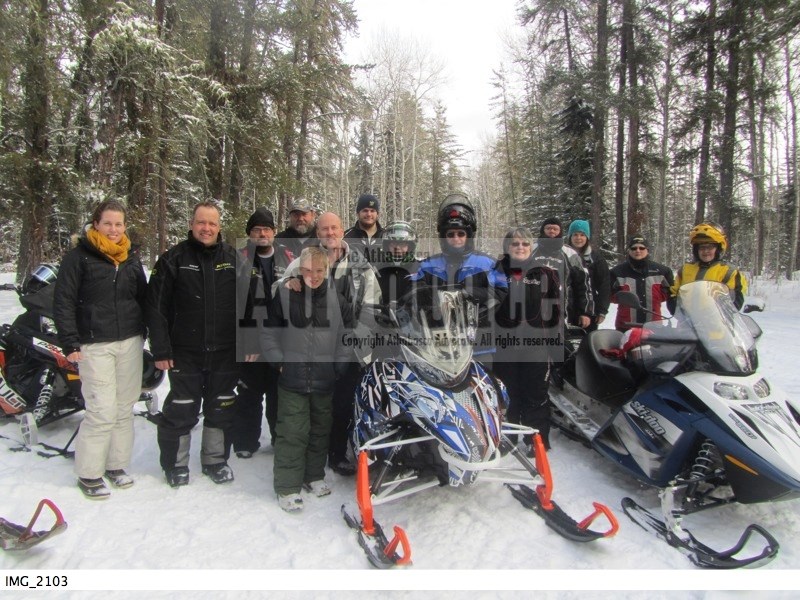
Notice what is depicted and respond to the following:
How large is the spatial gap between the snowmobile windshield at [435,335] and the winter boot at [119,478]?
213 centimetres

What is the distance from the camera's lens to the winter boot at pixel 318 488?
10.6 ft

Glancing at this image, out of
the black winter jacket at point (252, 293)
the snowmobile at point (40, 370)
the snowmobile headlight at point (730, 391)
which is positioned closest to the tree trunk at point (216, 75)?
the snowmobile at point (40, 370)

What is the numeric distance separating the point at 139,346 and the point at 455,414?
226cm

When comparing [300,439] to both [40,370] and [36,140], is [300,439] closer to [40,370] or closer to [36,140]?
[40,370]

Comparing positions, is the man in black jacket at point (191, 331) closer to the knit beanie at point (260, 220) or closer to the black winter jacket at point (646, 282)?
the knit beanie at point (260, 220)

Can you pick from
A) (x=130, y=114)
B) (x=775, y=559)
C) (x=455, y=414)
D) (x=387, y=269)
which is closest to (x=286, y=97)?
(x=130, y=114)

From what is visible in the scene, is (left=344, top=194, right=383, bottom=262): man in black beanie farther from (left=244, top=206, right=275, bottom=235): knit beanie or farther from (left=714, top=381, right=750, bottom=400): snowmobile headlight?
(left=714, top=381, right=750, bottom=400): snowmobile headlight

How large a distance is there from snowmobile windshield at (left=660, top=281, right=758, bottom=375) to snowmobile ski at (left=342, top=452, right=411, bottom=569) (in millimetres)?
2039

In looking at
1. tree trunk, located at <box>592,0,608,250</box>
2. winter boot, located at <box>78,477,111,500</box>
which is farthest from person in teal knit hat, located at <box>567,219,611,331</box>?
tree trunk, located at <box>592,0,608,250</box>

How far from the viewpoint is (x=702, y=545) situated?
2471 mm

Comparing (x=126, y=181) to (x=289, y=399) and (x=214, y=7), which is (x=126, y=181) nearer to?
(x=214, y=7)

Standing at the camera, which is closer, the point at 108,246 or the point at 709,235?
the point at 108,246

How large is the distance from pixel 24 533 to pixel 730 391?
3899 millimetres

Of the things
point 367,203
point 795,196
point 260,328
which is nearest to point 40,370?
point 260,328
